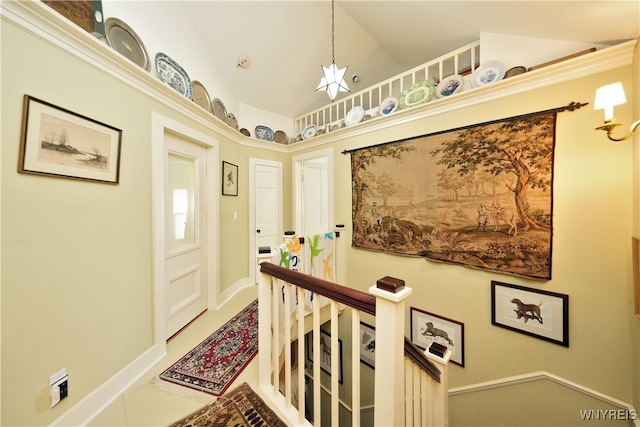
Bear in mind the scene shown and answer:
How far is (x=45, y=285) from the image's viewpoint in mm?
1130

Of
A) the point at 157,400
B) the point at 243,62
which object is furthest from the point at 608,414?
the point at 243,62

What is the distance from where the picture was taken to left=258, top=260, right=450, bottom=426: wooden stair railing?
0.78 metres

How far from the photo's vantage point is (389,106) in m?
2.58

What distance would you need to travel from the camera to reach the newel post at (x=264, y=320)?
1353 mm

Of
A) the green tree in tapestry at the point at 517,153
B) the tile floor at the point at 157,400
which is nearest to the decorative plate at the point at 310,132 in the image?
the green tree in tapestry at the point at 517,153

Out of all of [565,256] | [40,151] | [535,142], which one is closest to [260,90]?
[40,151]

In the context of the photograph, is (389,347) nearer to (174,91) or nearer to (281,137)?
(174,91)

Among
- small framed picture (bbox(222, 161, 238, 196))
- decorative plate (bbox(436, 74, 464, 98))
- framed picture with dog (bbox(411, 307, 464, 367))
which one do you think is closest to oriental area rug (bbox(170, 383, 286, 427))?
framed picture with dog (bbox(411, 307, 464, 367))

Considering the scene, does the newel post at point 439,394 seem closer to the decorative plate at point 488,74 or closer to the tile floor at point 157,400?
the tile floor at point 157,400

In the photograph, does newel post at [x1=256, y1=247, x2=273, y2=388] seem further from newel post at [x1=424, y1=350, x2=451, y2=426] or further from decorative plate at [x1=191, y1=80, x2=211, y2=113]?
decorative plate at [x1=191, y1=80, x2=211, y2=113]

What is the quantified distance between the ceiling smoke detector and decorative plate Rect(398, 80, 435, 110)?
1975mm

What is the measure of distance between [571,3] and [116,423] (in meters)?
3.80

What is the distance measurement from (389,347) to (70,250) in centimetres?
175

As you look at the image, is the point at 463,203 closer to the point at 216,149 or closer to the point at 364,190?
the point at 364,190
